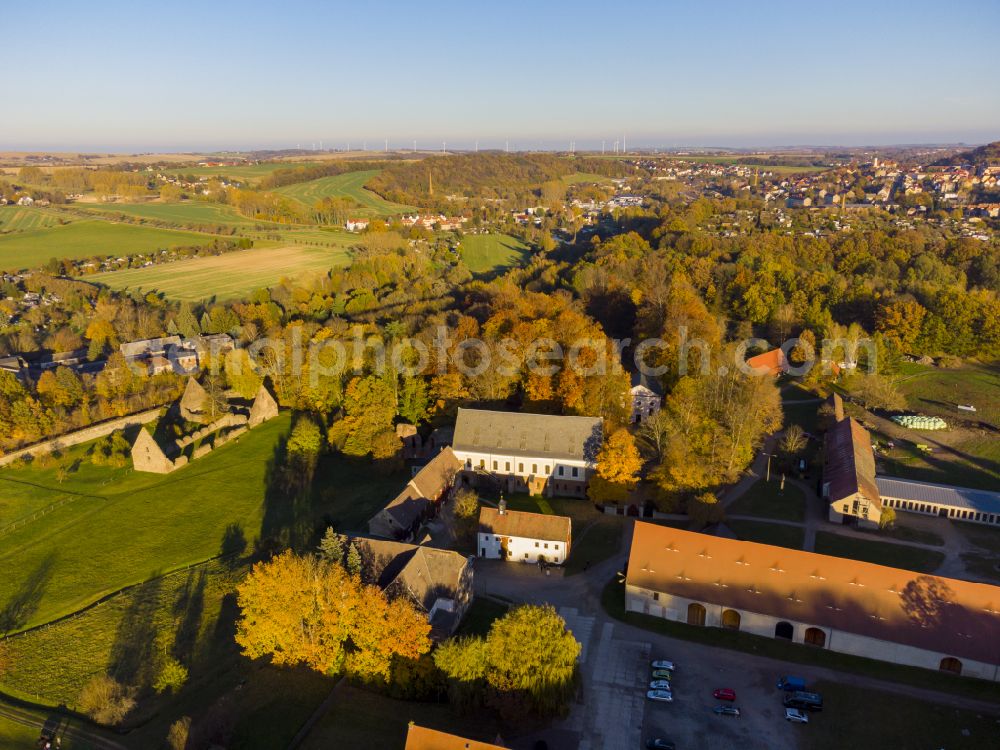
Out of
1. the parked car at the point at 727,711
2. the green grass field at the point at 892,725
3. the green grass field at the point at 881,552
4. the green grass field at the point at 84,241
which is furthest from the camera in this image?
the green grass field at the point at 84,241

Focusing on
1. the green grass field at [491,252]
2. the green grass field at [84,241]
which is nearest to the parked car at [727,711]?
the green grass field at [491,252]

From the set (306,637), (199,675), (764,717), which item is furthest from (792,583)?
(199,675)

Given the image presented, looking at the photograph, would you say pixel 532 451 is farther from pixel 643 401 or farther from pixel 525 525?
pixel 643 401

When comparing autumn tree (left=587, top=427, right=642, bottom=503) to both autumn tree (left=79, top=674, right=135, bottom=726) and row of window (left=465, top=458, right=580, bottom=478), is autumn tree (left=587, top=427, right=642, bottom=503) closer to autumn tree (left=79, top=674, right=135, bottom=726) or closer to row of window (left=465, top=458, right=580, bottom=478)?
row of window (left=465, top=458, right=580, bottom=478)

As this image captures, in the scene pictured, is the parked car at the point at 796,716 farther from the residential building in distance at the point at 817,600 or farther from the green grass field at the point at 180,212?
the green grass field at the point at 180,212

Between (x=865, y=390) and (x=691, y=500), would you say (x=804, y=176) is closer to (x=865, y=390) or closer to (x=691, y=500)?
(x=865, y=390)

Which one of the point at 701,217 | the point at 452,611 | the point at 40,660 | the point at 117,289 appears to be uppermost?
the point at 701,217
